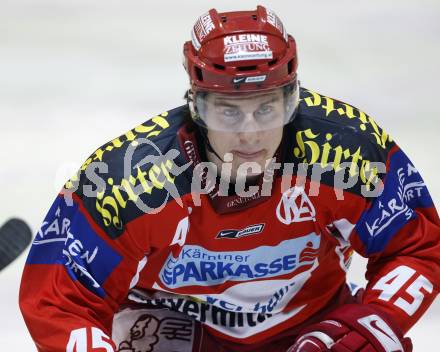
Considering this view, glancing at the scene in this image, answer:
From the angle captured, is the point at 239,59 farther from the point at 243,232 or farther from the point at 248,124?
the point at 243,232

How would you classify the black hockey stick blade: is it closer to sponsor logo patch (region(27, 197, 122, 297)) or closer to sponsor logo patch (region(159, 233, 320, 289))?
sponsor logo patch (region(27, 197, 122, 297))

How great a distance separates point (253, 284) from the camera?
342cm

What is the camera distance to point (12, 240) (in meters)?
2.38

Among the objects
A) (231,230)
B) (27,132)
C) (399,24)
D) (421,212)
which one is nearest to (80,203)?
(231,230)

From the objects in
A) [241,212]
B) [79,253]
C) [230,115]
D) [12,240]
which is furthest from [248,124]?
[12,240]

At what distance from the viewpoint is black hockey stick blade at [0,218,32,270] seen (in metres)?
2.34

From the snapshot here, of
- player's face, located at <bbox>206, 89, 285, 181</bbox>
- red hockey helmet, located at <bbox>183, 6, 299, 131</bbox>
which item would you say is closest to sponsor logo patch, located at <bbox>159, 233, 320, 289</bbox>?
player's face, located at <bbox>206, 89, 285, 181</bbox>

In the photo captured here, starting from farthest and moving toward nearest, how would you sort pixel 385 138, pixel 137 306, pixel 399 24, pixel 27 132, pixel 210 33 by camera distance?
pixel 399 24 → pixel 27 132 → pixel 137 306 → pixel 385 138 → pixel 210 33

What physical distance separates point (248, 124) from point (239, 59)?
0.56 ft

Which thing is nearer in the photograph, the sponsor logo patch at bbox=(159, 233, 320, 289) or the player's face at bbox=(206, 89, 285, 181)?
the player's face at bbox=(206, 89, 285, 181)

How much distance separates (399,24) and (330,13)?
349 mm

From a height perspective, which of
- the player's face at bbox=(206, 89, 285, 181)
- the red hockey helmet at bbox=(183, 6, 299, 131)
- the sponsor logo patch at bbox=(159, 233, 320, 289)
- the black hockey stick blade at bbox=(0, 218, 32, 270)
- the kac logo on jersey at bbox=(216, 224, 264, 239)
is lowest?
the sponsor logo patch at bbox=(159, 233, 320, 289)

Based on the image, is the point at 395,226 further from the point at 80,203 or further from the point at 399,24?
the point at 399,24

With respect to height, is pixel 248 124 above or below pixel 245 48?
below
